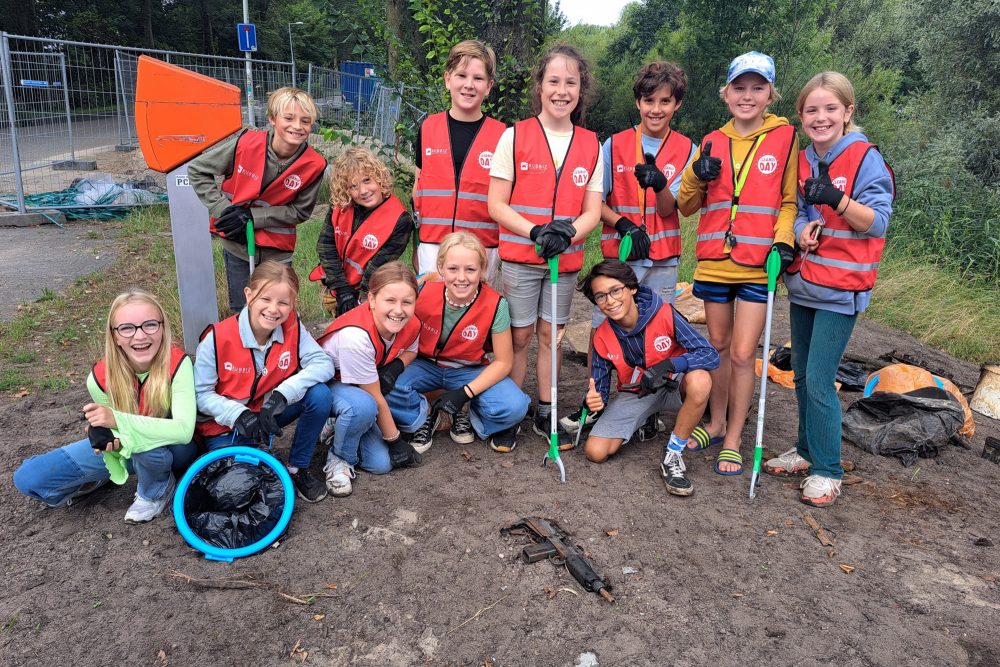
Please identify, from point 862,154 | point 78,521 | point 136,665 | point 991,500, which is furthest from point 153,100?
point 991,500

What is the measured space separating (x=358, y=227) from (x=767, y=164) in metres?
2.32

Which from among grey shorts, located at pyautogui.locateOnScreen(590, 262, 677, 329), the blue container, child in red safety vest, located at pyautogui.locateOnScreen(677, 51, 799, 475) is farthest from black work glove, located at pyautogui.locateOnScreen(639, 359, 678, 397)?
the blue container

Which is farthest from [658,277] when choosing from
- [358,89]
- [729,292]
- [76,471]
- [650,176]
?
[358,89]

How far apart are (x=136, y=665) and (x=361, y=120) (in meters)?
9.13

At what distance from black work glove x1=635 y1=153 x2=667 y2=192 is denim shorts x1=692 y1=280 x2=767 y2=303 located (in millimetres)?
573

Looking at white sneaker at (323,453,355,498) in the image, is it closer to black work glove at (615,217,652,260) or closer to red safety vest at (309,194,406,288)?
red safety vest at (309,194,406,288)

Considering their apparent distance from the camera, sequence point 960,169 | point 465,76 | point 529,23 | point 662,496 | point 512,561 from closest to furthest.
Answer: point 512,561
point 662,496
point 465,76
point 529,23
point 960,169

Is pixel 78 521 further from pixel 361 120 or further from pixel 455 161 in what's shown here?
pixel 361 120

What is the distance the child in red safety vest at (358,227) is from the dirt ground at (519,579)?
45.5 inches

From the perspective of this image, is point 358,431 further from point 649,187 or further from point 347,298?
point 649,187

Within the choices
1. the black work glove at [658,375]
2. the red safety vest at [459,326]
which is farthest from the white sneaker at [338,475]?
the black work glove at [658,375]

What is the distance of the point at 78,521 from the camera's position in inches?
128

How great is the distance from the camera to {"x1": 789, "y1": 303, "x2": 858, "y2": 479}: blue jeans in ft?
11.3

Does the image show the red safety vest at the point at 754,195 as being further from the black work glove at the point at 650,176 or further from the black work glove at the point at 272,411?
the black work glove at the point at 272,411
